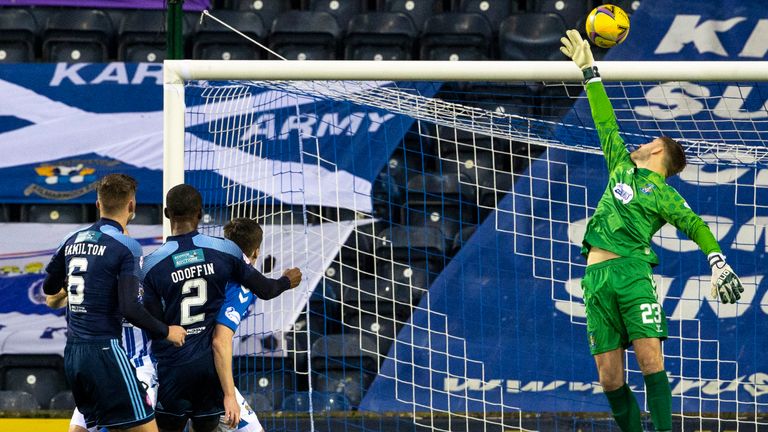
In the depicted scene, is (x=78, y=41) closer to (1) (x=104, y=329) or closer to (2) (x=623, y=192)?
(1) (x=104, y=329)

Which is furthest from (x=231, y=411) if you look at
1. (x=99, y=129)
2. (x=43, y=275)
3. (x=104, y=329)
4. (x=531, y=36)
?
(x=531, y=36)

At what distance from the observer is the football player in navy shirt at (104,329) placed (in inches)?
201

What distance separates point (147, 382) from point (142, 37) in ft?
16.1

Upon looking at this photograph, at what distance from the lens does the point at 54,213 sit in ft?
29.2

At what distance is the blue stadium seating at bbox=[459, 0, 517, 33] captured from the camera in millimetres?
9844

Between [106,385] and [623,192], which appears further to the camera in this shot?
[623,192]

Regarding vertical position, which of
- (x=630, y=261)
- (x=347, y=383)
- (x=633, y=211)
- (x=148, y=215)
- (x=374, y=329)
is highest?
(x=148, y=215)

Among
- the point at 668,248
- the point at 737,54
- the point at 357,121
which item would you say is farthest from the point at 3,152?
the point at 737,54

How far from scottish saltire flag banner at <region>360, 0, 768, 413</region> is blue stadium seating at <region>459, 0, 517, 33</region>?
1673 mm

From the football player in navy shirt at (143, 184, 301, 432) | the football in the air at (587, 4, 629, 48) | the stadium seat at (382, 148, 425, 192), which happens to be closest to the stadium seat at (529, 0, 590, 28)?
the stadium seat at (382, 148, 425, 192)

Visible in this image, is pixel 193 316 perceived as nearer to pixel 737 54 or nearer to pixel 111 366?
pixel 111 366

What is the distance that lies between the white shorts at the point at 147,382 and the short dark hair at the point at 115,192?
29.3 inches

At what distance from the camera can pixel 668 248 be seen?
8.33 meters

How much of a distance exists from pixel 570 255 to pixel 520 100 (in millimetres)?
1681
